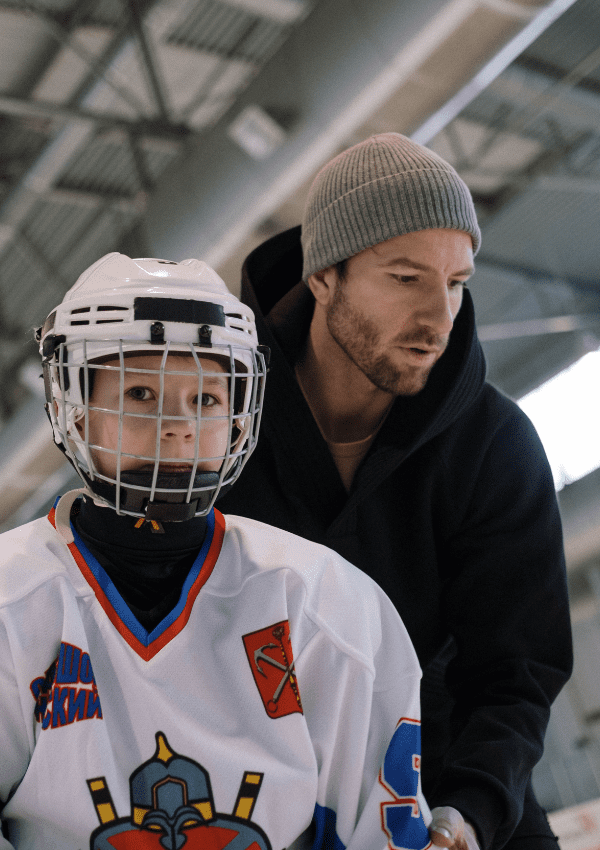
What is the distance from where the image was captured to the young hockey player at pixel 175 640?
0.94 m

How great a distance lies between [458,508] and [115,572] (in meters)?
0.73

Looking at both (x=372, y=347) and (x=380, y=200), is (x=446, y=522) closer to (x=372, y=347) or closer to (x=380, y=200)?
(x=372, y=347)

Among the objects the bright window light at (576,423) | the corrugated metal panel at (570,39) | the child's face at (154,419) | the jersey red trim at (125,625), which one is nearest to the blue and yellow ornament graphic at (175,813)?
the jersey red trim at (125,625)

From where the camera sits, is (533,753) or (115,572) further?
(533,753)

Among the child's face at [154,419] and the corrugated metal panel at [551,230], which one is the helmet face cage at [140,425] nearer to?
the child's face at [154,419]

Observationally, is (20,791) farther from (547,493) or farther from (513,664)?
(547,493)

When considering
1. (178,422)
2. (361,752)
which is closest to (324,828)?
(361,752)

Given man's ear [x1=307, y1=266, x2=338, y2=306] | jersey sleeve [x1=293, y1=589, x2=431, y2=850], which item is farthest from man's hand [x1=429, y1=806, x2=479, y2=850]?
man's ear [x1=307, y1=266, x2=338, y2=306]

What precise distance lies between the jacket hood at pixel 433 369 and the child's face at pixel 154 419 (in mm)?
466

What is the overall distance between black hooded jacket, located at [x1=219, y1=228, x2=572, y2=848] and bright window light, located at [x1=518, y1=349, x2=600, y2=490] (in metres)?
6.00

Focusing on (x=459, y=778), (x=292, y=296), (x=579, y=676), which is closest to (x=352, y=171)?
(x=292, y=296)

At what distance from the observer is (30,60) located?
3842 mm

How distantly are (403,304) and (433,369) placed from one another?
0.68 feet

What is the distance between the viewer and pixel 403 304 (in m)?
1.41
